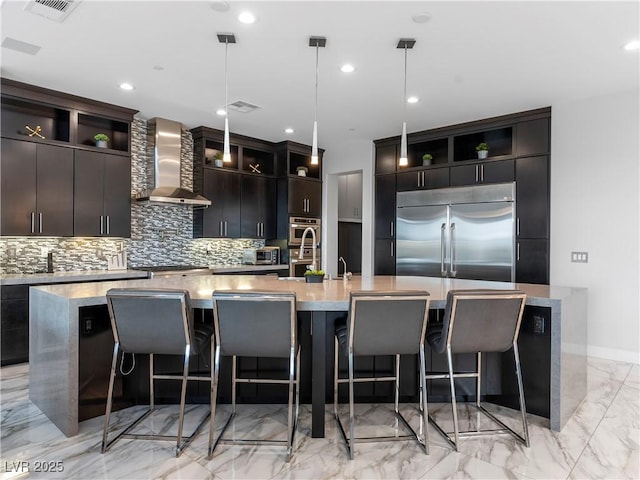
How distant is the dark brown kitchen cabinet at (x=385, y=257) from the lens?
6195 millimetres

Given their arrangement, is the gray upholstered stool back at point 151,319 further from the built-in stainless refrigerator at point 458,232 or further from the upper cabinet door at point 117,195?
the built-in stainless refrigerator at point 458,232

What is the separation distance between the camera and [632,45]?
327cm

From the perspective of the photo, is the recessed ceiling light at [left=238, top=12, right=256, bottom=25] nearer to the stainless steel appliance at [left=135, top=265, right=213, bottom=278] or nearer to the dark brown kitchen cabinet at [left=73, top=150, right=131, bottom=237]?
the dark brown kitchen cabinet at [left=73, top=150, right=131, bottom=237]

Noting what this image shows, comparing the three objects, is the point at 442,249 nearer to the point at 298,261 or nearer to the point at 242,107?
the point at 298,261

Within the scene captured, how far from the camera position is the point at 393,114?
5.09 m

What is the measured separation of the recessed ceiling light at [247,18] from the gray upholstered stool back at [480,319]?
2304 millimetres

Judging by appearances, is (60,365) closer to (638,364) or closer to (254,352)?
(254,352)

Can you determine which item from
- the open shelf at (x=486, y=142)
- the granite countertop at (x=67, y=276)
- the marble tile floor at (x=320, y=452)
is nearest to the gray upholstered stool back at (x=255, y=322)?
the marble tile floor at (x=320, y=452)

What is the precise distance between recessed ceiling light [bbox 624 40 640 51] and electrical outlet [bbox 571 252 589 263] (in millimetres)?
2155

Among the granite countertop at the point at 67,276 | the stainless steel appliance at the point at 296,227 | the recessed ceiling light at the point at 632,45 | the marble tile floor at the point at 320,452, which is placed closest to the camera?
the marble tile floor at the point at 320,452

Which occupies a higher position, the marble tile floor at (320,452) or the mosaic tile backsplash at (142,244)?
the mosaic tile backsplash at (142,244)

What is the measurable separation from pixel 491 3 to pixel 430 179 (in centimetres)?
322

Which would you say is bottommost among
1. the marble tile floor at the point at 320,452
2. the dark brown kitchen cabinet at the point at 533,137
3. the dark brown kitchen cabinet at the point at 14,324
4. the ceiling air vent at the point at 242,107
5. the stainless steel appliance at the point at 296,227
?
the marble tile floor at the point at 320,452

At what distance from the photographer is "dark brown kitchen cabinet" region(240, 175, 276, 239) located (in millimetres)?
6336
